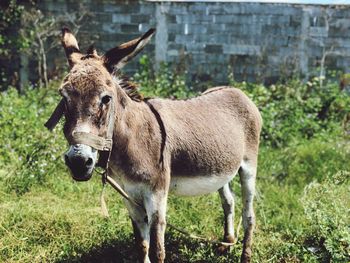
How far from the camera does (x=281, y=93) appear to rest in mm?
9422

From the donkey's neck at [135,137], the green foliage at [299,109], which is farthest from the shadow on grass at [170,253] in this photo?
the green foliage at [299,109]

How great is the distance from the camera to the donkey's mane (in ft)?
10.4

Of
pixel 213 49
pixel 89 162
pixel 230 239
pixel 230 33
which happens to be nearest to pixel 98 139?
pixel 89 162

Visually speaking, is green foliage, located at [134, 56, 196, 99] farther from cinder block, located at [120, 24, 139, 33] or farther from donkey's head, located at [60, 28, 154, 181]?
donkey's head, located at [60, 28, 154, 181]

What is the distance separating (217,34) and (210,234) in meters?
6.92

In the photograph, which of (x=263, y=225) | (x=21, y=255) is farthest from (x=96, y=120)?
(x=263, y=225)

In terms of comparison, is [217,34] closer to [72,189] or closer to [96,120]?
[72,189]

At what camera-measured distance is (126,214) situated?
476 cm

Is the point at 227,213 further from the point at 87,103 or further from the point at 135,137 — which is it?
the point at 87,103

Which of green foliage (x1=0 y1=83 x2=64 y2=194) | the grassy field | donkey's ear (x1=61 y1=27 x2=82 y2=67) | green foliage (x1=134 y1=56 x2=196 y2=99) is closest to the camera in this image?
donkey's ear (x1=61 y1=27 x2=82 y2=67)

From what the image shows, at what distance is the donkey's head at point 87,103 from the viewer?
2.61m

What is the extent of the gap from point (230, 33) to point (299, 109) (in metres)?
2.95

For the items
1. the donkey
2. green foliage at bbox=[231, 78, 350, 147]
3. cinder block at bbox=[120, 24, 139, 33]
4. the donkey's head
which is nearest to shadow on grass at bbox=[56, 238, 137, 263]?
the donkey

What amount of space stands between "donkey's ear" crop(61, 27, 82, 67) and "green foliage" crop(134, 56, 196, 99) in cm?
534
